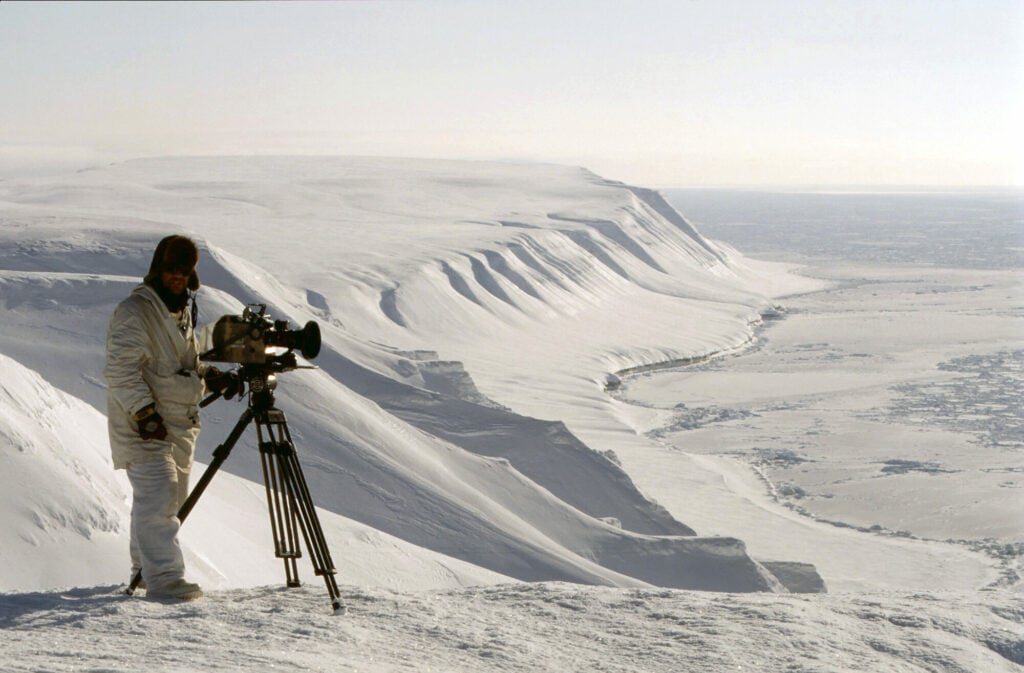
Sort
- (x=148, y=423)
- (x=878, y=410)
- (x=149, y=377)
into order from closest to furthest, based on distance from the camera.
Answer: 1. (x=148, y=423)
2. (x=149, y=377)
3. (x=878, y=410)

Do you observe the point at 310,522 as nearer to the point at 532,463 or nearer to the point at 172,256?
the point at 172,256

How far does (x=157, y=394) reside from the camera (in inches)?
151

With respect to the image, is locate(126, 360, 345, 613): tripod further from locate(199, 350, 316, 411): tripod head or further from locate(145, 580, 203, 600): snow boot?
locate(145, 580, 203, 600): snow boot

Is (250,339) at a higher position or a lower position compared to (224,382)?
higher

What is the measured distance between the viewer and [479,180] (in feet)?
225

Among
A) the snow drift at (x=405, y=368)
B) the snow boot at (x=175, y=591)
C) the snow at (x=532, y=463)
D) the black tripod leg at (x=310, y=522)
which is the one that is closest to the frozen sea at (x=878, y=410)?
the snow at (x=532, y=463)

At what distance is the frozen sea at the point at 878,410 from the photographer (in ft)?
51.4

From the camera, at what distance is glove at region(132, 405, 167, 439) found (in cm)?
366

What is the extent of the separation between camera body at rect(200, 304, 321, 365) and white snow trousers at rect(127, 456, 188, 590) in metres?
0.43

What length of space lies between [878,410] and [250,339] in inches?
782

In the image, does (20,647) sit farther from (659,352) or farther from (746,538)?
(659,352)

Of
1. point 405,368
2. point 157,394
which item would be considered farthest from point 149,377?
point 405,368

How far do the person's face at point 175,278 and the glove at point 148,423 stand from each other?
45 centimetres

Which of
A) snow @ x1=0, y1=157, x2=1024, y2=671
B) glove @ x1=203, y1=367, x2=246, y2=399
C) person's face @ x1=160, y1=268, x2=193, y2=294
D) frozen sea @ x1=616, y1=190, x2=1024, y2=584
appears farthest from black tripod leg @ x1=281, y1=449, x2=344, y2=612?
frozen sea @ x1=616, y1=190, x2=1024, y2=584
